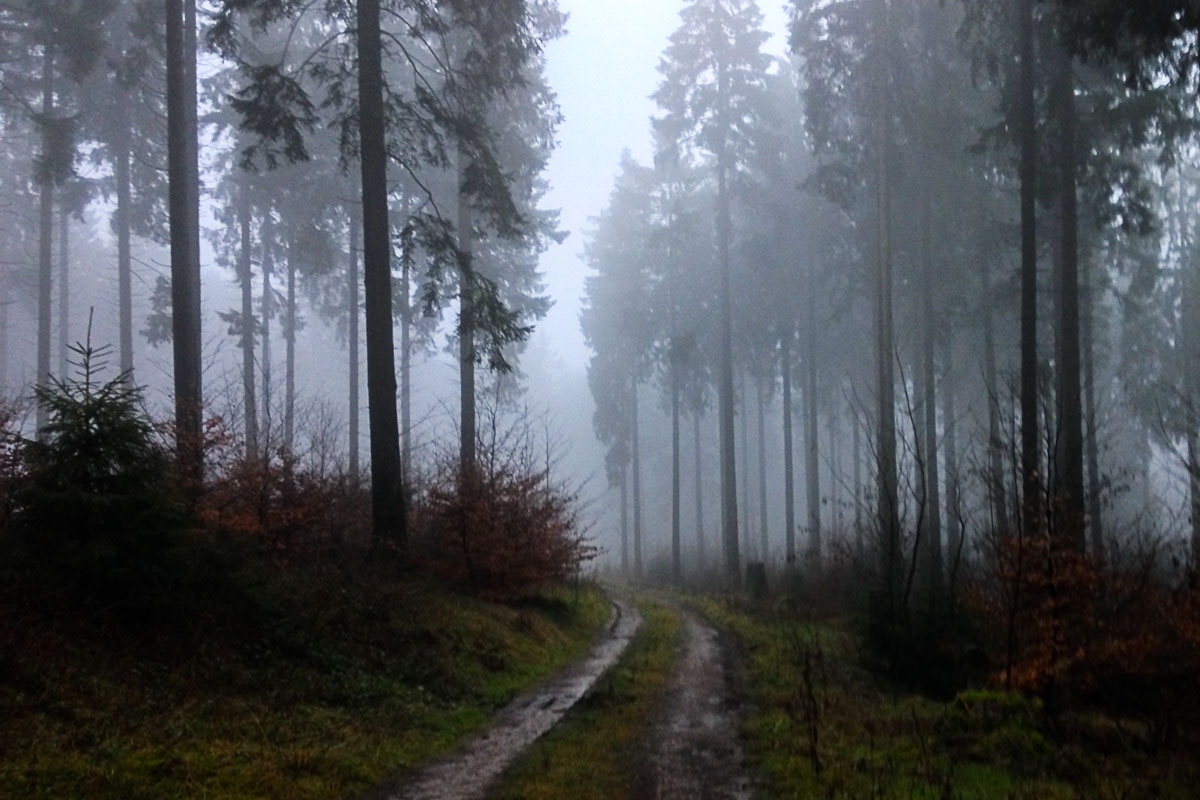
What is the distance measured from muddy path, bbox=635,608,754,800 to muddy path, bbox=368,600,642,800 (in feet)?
3.86

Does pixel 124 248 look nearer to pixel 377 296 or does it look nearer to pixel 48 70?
pixel 48 70

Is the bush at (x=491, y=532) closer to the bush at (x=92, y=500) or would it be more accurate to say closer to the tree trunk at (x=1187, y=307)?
the bush at (x=92, y=500)

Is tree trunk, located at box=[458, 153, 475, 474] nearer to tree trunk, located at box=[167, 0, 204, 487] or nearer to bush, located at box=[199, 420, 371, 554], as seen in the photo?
bush, located at box=[199, 420, 371, 554]

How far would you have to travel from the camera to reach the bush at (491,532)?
16625 millimetres

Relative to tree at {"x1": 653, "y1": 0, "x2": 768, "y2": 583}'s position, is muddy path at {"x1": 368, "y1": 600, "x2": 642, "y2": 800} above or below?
below

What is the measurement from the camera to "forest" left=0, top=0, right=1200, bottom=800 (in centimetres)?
850

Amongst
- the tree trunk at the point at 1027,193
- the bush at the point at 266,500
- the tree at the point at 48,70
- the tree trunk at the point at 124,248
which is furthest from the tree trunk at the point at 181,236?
the tree trunk at the point at 1027,193

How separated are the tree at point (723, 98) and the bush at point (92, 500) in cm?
2416

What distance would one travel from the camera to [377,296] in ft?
49.8

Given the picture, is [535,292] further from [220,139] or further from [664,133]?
[220,139]

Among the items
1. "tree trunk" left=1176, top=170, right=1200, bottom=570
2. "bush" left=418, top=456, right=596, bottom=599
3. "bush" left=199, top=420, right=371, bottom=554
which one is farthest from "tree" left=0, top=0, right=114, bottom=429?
"tree trunk" left=1176, top=170, right=1200, bottom=570

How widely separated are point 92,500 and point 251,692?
231 cm

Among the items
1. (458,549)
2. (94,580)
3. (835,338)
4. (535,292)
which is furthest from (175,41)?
(835,338)

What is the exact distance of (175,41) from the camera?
52.8 feet
